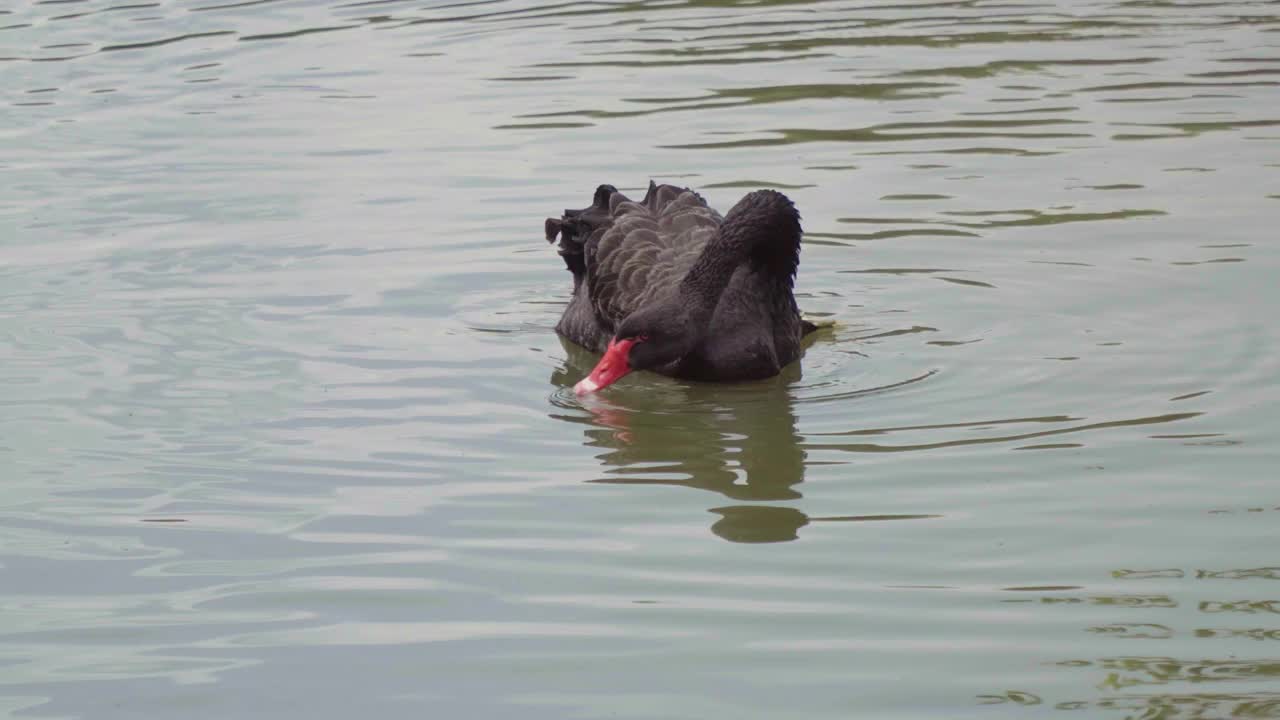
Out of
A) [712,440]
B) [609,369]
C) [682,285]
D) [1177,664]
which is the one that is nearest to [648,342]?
[609,369]

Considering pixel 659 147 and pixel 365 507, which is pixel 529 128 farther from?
pixel 365 507

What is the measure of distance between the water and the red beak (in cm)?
9

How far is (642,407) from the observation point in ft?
24.7

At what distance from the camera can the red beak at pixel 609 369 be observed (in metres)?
7.46

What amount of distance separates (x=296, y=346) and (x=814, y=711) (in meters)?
4.30

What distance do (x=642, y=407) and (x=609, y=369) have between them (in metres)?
0.21

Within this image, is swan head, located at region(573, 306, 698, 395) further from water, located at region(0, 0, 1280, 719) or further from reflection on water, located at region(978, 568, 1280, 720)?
reflection on water, located at region(978, 568, 1280, 720)

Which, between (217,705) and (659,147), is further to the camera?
(659,147)

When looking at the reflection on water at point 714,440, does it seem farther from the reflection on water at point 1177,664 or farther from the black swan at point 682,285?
the reflection on water at point 1177,664

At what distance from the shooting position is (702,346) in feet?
25.7

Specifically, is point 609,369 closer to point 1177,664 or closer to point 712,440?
point 712,440

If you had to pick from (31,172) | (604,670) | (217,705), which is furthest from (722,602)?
(31,172)

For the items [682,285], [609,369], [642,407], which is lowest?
[642,407]

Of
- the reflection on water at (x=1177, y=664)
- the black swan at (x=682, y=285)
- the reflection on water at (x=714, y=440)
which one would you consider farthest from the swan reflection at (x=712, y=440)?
the reflection on water at (x=1177, y=664)
